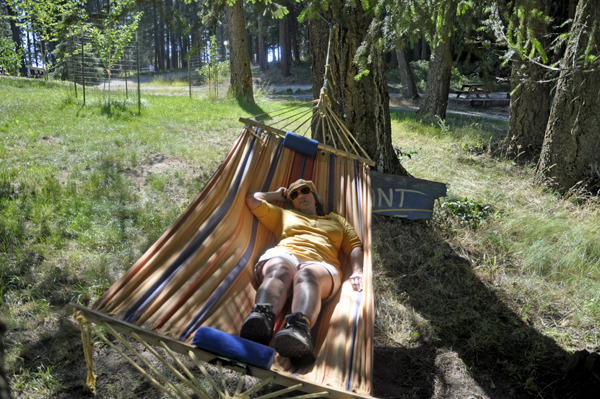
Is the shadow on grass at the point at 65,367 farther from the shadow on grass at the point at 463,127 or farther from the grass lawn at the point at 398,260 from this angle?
the shadow on grass at the point at 463,127

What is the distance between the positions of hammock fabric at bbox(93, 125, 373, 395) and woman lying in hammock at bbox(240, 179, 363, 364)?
0.20 feet

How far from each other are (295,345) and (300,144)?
5.03 ft

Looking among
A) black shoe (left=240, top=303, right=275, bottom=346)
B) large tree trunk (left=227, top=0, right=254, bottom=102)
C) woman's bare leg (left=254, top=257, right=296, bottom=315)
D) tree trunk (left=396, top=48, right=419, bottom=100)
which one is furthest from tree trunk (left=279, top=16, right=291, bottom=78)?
black shoe (left=240, top=303, right=275, bottom=346)

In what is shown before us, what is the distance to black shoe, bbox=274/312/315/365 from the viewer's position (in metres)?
1.54

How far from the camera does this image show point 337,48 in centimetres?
326

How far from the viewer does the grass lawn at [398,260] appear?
204 cm

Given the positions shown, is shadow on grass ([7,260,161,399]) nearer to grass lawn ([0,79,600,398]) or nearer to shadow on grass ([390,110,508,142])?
grass lawn ([0,79,600,398])

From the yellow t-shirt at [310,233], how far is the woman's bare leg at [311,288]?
16 cm

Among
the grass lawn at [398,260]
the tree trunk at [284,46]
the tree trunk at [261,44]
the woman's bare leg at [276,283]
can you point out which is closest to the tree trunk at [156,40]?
the tree trunk at [261,44]

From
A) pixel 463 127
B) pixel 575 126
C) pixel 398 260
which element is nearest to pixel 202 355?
pixel 398 260

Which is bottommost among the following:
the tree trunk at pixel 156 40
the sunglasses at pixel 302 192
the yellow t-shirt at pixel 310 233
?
the yellow t-shirt at pixel 310 233

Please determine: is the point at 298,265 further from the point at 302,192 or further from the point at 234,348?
the point at 234,348

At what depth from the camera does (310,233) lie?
Result: 230cm

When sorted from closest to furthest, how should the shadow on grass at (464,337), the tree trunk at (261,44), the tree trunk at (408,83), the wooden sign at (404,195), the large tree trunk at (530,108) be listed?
the shadow on grass at (464,337) → the wooden sign at (404,195) → the large tree trunk at (530,108) → the tree trunk at (408,83) → the tree trunk at (261,44)
